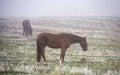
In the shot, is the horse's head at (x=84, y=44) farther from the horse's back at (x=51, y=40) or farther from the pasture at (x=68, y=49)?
the horse's back at (x=51, y=40)

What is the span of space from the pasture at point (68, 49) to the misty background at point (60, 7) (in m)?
0.22

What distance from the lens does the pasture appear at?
8.02 metres

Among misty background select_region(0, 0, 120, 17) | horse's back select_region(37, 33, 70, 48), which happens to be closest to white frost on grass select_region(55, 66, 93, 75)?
horse's back select_region(37, 33, 70, 48)

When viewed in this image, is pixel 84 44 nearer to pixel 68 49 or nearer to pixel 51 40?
pixel 68 49

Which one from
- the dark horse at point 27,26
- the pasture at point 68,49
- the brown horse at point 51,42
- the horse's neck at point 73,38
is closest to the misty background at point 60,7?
the pasture at point 68,49

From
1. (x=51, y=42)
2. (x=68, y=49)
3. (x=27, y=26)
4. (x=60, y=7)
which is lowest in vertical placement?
(x=68, y=49)

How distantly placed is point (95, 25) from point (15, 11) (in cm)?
310

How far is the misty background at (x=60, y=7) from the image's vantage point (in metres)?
9.64

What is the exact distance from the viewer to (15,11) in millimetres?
10469

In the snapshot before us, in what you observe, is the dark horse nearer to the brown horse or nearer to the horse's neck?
the brown horse

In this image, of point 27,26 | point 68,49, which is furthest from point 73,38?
point 27,26

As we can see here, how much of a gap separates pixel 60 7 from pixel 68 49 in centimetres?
178

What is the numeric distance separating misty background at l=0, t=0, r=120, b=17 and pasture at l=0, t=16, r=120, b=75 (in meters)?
0.22

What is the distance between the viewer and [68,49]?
9.09m
